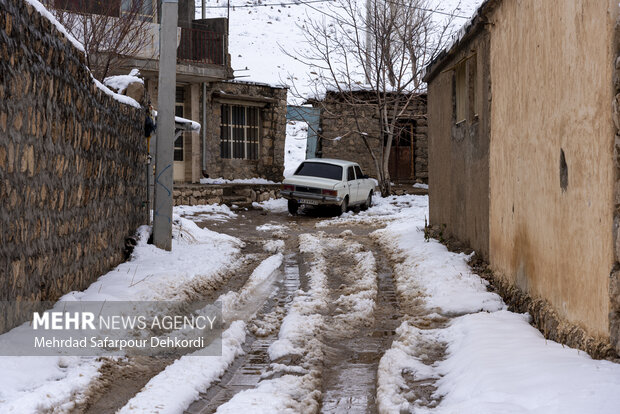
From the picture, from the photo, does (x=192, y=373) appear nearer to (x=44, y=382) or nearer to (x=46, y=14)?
(x=44, y=382)

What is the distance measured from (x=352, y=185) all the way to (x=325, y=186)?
1296 mm

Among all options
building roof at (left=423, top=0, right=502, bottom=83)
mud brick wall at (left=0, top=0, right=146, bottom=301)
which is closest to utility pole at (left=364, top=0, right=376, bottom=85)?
building roof at (left=423, top=0, right=502, bottom=83)

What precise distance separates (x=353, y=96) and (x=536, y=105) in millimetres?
18114

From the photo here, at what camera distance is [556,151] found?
5484 mm

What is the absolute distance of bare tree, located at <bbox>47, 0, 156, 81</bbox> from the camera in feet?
43.8

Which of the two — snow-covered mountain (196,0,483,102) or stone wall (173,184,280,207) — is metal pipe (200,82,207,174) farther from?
snow-covered mountain (196,0,483,102)

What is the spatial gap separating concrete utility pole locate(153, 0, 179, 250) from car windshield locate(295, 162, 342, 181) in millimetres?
9075

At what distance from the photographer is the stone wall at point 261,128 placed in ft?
71.5

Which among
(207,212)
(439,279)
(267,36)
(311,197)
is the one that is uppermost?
(267,36)

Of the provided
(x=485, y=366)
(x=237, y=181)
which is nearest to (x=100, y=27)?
(x=237, y=181)

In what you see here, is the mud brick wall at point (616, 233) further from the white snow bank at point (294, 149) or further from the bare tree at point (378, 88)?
the white snow bank at point (294, 149)

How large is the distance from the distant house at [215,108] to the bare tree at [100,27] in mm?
3221

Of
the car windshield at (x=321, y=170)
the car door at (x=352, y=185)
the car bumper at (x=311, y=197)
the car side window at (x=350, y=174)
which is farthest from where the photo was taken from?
the car side window at (x=350, y=174)

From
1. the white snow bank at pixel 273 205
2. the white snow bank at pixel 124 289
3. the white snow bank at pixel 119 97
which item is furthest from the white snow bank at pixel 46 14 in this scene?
the white snow bank at pixel 273 205
